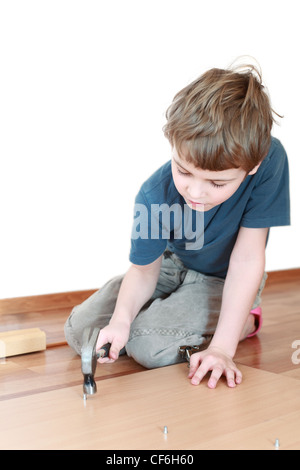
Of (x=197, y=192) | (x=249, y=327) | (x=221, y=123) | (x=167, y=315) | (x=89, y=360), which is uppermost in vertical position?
(x=221, y=123)

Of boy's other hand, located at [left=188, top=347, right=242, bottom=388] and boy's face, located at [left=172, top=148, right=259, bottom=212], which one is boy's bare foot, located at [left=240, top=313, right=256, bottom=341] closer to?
boy's other hand, located at [left=188, top=347, right=242, bottom=388]

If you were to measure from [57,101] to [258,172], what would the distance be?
927 millimetres

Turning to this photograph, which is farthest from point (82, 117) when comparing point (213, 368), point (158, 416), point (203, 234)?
point (158, 416)

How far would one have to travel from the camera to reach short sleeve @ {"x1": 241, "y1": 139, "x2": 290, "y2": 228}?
3.98 ft

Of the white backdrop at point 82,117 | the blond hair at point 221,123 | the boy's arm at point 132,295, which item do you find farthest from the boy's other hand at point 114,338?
the white backdrop at point 82,117

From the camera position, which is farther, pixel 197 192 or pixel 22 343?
pixel 22 343

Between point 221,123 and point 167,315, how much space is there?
0.51m

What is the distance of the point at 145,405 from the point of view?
3.07 ft

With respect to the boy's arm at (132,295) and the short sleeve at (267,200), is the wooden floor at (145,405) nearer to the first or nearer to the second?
the boy's arm at (132,295)

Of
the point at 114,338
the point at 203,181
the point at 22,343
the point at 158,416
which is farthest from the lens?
the point at 22,343

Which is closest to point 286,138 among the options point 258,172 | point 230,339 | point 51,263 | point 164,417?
point 51,263

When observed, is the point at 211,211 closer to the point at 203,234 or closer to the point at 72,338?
the point at 203,234


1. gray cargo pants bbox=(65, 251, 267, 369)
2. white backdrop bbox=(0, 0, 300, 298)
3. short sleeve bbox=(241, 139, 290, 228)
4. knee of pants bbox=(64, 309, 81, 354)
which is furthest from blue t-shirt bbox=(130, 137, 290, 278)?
white backdrop bbox=(0, 0, 300, 298)
